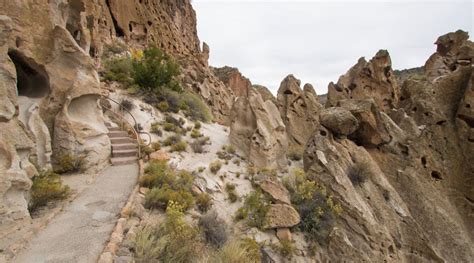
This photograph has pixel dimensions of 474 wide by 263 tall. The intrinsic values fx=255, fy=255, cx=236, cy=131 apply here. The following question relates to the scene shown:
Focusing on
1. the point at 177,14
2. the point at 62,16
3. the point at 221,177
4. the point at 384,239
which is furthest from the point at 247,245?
the point at 177,14

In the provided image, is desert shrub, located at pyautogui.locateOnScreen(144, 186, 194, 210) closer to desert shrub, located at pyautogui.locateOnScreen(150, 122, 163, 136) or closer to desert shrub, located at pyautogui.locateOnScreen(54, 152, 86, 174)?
desert shrub, located at pyautogui.locateOnScreen(54, 152, 86, 174)

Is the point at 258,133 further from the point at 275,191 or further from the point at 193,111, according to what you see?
the point at 193,111

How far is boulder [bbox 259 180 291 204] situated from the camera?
7207 mm

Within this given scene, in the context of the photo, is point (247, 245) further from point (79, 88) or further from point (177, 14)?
point (177, 14)

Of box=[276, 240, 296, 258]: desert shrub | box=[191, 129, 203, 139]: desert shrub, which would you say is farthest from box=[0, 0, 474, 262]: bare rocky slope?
Result: box=[191, 129, 203, 139]: desert shrub

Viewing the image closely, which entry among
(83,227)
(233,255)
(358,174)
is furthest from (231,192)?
(358,174)

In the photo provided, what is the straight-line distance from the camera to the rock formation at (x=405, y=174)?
24.2ft

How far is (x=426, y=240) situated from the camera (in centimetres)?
750

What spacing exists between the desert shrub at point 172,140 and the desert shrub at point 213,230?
4.74 meters

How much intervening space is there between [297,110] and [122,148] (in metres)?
9.94

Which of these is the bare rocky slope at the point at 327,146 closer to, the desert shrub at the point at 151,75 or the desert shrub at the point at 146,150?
the desert shrub at the point at 146,150

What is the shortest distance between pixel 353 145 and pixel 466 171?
359 cm

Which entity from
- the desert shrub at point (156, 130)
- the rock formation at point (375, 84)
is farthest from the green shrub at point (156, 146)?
the rock formation at point (375, 84)

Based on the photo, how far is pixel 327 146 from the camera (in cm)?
874
